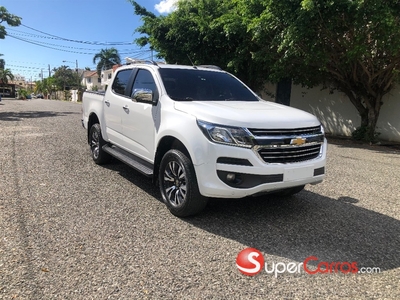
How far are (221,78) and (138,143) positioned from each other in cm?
167

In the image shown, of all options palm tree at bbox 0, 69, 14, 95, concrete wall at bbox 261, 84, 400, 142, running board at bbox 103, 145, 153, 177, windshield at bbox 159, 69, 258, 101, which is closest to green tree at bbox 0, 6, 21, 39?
concrete wall at bbox 261, 84, 400, 142

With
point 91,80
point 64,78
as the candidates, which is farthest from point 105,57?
point 64,78

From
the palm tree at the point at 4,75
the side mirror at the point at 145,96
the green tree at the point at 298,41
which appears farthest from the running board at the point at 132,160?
the palm tree at the point at 4,75

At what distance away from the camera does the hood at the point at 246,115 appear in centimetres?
351

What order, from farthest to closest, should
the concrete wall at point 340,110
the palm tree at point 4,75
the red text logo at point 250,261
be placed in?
the palm tree at point 4,75
the concrete wall at point 340,110
the red text logo at point 250,261

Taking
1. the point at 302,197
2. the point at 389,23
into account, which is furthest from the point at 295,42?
the point at 302,197

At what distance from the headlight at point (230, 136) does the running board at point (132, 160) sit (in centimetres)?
124

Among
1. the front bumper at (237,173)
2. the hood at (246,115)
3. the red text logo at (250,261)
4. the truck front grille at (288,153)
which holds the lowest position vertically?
the red text logo at (250,261)

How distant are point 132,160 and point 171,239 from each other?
1833mm

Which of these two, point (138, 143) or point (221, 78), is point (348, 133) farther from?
point (138, 143)

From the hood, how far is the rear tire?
2.66 m

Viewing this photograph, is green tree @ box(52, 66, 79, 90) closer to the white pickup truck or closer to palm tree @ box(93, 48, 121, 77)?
palm tree @ box(93, 48, 121, 77)

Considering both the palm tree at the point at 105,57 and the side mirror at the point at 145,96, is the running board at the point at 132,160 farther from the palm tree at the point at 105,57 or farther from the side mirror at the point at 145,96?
the palm tree at the point at 105,57

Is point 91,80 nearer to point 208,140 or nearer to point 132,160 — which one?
point 132,160
